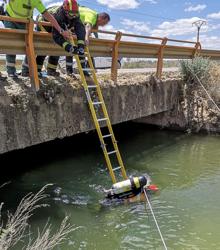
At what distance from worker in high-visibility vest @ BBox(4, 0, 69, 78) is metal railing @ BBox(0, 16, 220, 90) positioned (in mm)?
257

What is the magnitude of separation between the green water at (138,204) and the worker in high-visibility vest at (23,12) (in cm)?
251

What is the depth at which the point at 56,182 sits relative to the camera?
322 inches

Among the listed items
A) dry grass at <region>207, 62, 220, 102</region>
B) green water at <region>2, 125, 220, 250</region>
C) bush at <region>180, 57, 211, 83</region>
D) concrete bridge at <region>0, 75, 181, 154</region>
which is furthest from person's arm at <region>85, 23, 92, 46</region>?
dry grass at <region>207, 62, 220, 102</region>

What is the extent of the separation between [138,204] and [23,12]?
13.5 feet

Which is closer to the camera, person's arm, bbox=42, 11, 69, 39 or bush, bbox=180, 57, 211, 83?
person's arm, bbox=42, 11, 69, 39

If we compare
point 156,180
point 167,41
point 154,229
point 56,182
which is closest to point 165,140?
point 167,41

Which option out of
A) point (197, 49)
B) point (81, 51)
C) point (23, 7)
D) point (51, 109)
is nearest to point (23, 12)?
point (23, 7)

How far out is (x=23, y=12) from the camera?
7219 millimetres

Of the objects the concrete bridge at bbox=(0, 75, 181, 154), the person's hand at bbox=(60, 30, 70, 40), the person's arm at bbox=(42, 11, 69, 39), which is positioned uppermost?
the person's arm at bbox=(42, 11, 69, 39)

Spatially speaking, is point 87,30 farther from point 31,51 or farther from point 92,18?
point 31,51

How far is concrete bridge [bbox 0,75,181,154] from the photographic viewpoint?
6.50m

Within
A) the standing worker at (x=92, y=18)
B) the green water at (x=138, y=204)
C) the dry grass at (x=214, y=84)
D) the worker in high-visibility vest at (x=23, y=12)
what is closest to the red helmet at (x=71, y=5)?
the worker in high-visibility vest at (x=23, y=12)

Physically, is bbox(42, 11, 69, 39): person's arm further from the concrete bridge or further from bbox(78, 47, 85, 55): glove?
the concrete bridge

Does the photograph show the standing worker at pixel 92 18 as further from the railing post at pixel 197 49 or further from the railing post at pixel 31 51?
the railing post at pixel 197 49
